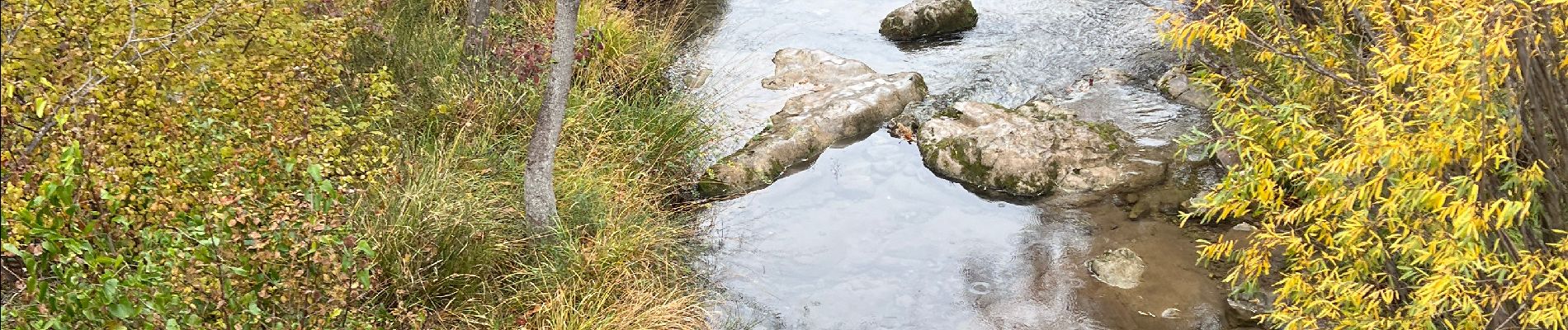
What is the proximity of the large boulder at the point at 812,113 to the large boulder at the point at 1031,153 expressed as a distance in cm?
72

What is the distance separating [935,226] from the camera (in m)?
7.84

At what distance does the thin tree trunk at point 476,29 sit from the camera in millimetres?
7918

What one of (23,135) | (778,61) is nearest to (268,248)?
(23,135)

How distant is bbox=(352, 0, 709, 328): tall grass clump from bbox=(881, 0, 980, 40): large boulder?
3.65 metres

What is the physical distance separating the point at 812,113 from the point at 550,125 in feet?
13.2

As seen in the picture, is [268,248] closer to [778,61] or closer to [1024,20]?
[778,61]

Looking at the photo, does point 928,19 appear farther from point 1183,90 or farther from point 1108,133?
point 1108,133

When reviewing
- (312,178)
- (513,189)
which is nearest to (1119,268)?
(513,189)

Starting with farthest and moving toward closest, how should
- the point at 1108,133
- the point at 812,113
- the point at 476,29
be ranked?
1. the point at 812,113
2. the point at 1108,133
3. the point at 476,29

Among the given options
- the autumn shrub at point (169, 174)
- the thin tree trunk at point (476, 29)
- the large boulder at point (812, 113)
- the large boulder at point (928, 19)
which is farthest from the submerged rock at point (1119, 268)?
the large boulder at point (928, 19)

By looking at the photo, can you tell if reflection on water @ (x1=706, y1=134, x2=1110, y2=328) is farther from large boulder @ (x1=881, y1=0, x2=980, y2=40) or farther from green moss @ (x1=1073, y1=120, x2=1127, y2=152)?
large boulder @ (x1=881, y1=0, x2=980, y2=40)

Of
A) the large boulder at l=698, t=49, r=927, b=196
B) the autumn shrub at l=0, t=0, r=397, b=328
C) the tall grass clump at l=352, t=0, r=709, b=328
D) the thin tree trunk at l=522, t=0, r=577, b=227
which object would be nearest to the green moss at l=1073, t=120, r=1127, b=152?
the large boulder at l=698, t=49, r=927, b=196

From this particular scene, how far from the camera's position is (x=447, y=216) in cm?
572

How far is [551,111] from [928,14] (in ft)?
22.8
